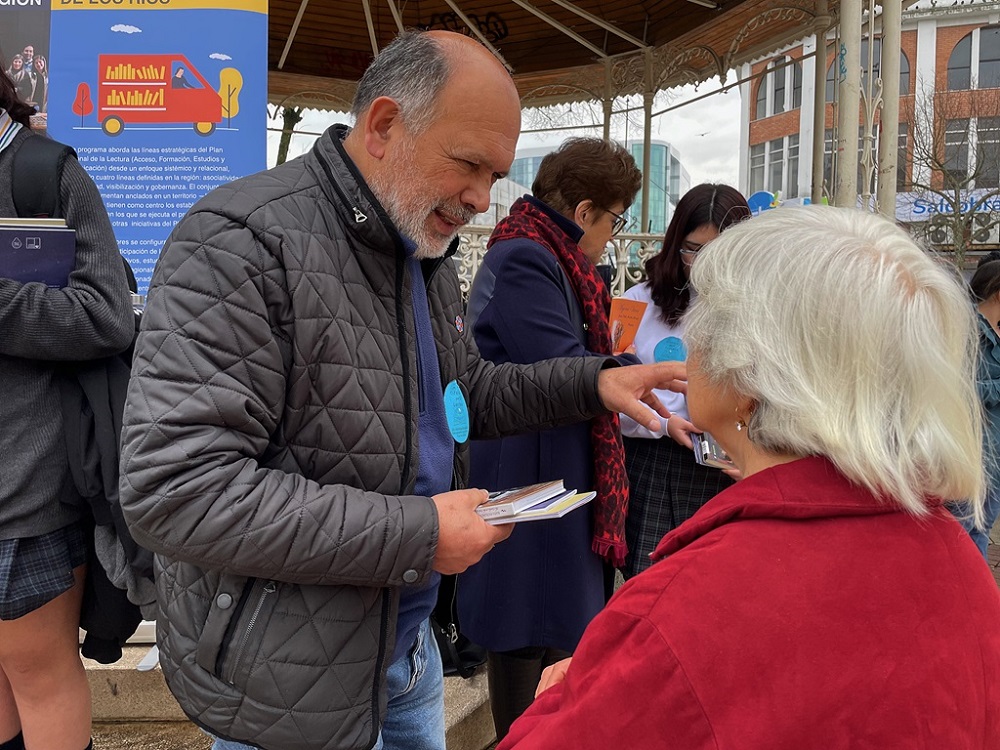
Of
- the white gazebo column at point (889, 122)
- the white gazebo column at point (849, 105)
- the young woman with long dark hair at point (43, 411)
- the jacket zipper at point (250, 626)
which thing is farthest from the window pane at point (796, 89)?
the jacket zipper at point (250, 626)

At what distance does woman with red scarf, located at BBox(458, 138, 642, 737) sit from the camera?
2369 millimetres

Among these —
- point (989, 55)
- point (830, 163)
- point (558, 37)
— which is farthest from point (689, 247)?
point (989, 55)

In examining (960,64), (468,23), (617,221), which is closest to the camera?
(617,221)

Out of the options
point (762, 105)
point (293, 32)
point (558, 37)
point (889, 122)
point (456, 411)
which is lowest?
point (456, 411)

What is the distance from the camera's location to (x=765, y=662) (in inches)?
36.6

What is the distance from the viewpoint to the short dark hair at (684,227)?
287cm

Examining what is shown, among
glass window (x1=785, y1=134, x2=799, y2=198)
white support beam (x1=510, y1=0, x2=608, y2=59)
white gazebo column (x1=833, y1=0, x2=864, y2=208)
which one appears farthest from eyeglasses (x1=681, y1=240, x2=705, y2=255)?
glass window (x1=785, y1=134, x2=799, y2=198)

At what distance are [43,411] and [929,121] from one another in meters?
29.3

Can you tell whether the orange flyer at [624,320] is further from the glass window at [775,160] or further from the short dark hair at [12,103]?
the glass window at [775,160]

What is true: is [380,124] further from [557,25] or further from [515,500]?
[557,25]

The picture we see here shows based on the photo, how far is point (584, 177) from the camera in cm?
263

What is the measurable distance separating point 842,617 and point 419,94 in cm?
114

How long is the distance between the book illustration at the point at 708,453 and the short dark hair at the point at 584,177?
851 millimetres

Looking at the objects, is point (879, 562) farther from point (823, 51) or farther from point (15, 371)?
point (823, 51)
